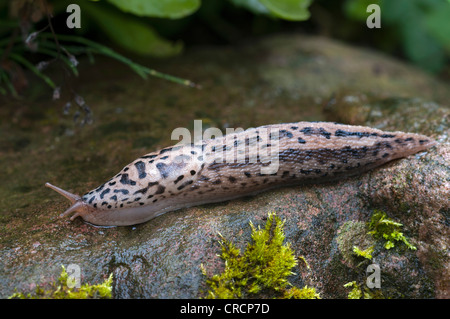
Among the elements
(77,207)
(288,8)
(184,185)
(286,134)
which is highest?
(288,8)

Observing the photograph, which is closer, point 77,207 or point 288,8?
point 77,207

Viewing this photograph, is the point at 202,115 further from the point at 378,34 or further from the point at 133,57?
the point at 378,34

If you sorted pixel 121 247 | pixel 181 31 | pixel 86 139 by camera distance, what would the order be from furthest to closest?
pixel 181 31 → pixel 86 139 → pixel 121 247

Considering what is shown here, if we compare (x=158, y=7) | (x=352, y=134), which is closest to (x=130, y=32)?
(x=158, y=7)

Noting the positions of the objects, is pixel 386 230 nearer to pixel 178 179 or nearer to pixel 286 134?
pixel 286 134

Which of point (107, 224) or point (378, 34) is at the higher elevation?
point (378, 34)

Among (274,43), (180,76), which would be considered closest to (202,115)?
(180,76)

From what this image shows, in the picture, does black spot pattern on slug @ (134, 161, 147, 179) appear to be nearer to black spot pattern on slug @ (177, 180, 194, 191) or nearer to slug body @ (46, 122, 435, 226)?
slug body @ (46, 122, 435, 226)
